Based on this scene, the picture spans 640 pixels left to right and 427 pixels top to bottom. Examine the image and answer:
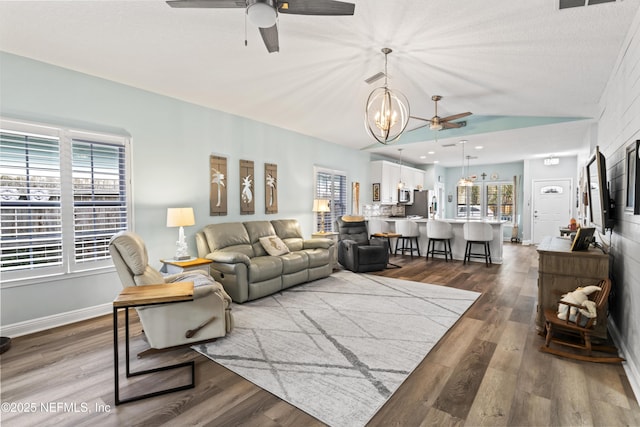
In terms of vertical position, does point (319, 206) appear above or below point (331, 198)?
below

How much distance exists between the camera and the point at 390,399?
2.08 meters

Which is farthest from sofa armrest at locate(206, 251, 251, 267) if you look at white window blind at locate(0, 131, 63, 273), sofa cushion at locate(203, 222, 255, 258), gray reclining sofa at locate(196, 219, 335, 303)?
white window blind at locate(0, 131, 63, 273)

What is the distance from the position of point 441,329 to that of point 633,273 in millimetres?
1625

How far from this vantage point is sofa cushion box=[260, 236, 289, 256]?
15.8 ft

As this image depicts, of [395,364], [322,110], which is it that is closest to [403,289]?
[395,364]

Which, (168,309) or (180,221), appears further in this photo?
(180,221)

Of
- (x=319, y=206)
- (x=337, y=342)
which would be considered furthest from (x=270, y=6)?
(x=319, y=206)

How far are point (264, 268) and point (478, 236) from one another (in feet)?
15.1

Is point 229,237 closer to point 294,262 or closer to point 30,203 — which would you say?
point 294,262

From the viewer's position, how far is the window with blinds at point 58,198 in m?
3.08

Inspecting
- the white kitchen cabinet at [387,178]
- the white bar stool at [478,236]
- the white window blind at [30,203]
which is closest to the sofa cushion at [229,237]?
the white window blind at [30,203]

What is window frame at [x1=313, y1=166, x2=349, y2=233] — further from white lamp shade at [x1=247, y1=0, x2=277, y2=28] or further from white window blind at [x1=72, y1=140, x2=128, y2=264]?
white lamp shade at [x1=247, y1=0, x2=277, y2=28]

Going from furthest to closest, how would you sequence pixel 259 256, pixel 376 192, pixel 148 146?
pixel 376 192
pixel 259 256
pixel 148 146

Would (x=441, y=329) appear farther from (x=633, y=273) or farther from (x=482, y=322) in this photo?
(x=633, y=273)
